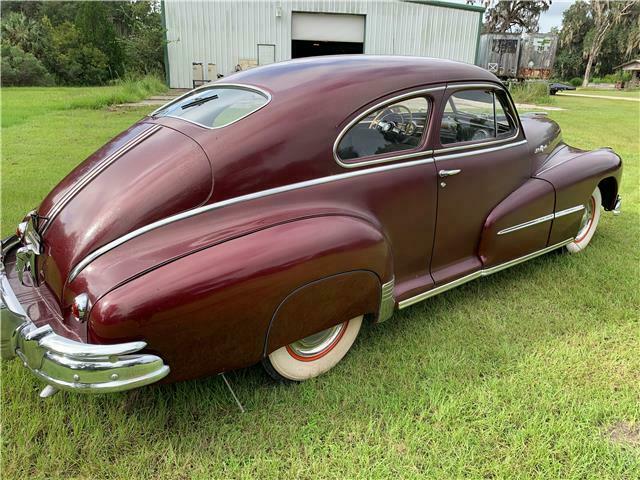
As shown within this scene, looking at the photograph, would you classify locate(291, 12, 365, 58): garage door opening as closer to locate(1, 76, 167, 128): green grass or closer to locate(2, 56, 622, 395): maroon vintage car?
locate(1, 76, 167, 128): green grass

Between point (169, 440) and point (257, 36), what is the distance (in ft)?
63.6

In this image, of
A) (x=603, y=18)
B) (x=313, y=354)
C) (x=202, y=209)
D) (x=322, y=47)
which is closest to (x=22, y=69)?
(x=322, y=47)

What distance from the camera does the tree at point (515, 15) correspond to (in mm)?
44812

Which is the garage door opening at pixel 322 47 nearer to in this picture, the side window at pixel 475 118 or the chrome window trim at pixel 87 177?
the side window at pixel 475 118

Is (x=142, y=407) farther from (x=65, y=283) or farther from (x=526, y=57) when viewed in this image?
(x=526, y=57)

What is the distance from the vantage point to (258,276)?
1.96 metres

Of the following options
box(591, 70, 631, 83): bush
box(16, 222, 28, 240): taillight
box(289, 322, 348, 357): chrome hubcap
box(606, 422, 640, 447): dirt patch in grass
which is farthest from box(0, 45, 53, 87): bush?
box(591, 70, 631, 83): bush

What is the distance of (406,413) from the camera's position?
2.28 meters

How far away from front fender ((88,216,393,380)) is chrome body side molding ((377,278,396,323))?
32cm

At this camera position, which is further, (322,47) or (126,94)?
(322,47)

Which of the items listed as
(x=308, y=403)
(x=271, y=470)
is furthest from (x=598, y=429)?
(x=271, y=470)

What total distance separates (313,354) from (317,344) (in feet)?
0.19

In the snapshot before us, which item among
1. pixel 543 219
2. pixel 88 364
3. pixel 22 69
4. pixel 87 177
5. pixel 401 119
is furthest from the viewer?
pixel 22 69

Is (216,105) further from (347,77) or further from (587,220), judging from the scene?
(587,220)
